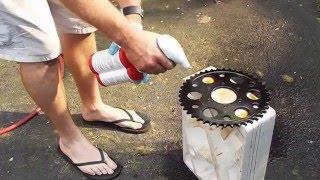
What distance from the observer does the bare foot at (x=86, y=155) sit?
7.13 feet

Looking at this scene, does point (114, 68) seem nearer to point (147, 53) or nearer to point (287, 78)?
point (147, 53)

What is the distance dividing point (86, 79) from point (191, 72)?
0.83m

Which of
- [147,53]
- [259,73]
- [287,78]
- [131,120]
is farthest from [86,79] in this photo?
[287,78]

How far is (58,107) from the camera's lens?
6.53 ft

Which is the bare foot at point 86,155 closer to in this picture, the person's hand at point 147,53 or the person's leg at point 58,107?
the person's leg at point 58,107

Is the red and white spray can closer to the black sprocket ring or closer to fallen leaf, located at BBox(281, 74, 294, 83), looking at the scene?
the black sprocket ring

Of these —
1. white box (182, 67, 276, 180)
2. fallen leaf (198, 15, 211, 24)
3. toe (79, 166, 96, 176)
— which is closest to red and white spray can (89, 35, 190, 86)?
white box (182, 67, 276, 180)

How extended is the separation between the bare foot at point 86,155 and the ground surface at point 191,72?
2.7 inches

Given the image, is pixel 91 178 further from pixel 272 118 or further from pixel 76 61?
pixel 272 118

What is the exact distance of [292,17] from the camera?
3.19m

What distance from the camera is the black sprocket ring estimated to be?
1690 millimetres

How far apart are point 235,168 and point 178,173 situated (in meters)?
0.41

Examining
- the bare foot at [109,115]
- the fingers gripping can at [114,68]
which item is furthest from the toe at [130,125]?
the fingers gripping can at [114,68]

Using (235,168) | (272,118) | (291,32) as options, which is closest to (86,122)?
(235,168)
